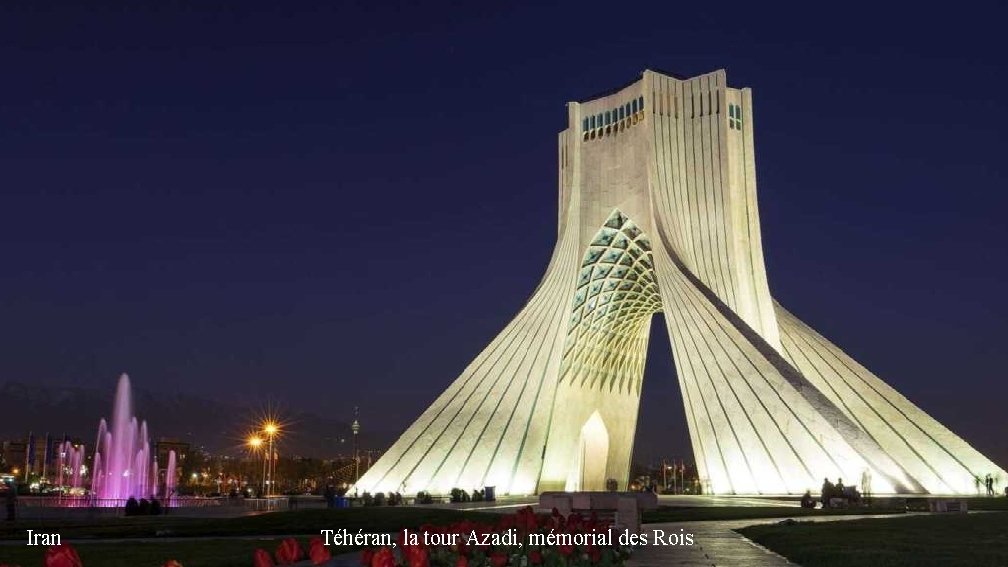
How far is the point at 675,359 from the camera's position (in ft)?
91.0

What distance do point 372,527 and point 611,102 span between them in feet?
82.3

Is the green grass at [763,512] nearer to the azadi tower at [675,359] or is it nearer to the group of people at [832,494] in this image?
the group of people at [832,494]

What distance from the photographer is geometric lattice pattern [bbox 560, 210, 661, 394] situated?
1341 inches

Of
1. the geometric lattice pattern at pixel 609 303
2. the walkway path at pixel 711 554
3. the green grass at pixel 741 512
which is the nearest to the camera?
the walkway path at pixel 711 554

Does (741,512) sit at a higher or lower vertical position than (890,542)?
lower

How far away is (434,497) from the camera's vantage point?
2623cm

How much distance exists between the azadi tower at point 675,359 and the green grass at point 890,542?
10.3m

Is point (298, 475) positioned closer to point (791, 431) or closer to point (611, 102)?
point (611, 102)

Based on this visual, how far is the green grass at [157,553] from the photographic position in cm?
843

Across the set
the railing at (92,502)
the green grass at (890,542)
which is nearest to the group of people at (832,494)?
the green grass at (890,542)

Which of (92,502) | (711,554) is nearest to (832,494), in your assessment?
(711,554)

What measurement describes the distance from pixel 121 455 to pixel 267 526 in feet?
59.5

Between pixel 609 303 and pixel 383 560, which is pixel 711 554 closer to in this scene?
pixel 383 560

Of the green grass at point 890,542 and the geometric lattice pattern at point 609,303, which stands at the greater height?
the geometric lattice pattern at point 609,303
